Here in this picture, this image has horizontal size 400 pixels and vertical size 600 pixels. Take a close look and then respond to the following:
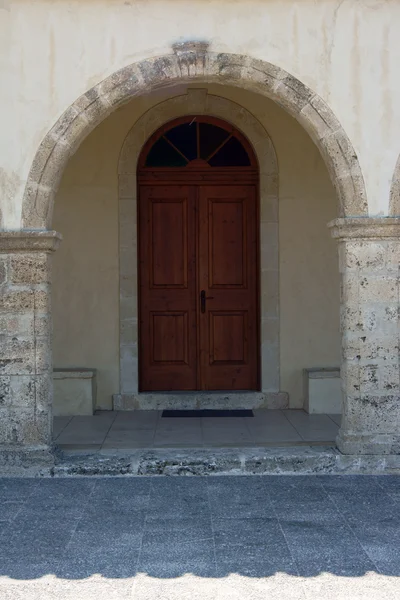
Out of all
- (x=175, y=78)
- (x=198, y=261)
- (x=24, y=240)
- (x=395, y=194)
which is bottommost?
(x=198, y=261)

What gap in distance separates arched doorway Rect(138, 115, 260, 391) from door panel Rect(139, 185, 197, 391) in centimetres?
1

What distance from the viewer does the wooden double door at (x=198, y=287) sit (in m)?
7.59

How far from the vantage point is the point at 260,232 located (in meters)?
7.46

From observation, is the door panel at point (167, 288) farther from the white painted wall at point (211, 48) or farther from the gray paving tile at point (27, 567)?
the gray paving tile at point (27, 567)

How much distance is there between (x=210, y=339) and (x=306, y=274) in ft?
3.94

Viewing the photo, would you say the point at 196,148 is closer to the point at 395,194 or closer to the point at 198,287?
the point at 198,287

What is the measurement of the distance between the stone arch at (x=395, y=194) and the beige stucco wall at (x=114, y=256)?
1.98m

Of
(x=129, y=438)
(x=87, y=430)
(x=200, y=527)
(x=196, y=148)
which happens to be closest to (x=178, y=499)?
(x=200, y=527)

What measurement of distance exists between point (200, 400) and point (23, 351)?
2403 millimetres

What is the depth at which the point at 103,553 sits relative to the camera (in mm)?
3939

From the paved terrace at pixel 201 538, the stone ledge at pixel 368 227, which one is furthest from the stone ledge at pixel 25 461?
the stone ledge at pixel 368 227

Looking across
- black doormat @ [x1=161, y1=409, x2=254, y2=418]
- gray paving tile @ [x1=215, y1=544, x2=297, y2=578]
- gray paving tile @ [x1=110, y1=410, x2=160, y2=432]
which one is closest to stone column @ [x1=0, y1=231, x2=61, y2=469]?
gray paving tile @ [x1=110, y1=410, x2=160, y2=432]

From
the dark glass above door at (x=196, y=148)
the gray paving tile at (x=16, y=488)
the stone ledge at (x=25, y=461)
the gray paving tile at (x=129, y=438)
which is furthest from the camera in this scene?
the dark glass above door at (x=196, y=148)

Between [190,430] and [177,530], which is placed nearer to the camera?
[177,530]
